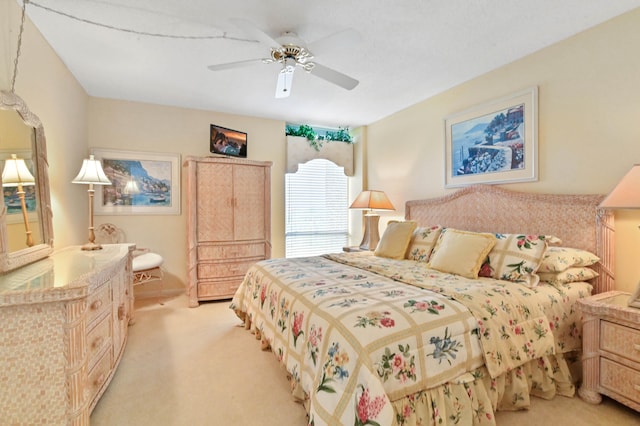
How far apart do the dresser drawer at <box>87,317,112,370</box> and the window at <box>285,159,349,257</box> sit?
3.00 meters

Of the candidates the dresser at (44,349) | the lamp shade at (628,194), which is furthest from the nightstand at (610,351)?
the dresser at (44,349)

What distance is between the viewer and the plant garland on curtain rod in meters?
4.88

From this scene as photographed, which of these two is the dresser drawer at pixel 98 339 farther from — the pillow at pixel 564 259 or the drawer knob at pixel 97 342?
the pillow at pixel 564 259

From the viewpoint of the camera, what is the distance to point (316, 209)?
5.10 m

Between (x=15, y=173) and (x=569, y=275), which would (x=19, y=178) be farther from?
(x=569, y=275)

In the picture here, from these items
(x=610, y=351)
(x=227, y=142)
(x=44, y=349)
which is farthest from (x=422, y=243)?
(x=227, y=142)

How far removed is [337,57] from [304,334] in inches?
93.5

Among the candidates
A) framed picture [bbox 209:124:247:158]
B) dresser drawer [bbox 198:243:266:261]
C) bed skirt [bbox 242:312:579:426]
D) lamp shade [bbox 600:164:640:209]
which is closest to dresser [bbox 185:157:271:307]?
dresser drawer [bbox 198:243:266:261]

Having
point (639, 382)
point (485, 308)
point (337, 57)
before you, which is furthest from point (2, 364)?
point (639, 382)

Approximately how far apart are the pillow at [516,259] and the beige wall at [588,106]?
53 centimetres

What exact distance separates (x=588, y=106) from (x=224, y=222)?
382cm

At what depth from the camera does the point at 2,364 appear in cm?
133

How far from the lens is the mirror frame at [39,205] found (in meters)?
1.61

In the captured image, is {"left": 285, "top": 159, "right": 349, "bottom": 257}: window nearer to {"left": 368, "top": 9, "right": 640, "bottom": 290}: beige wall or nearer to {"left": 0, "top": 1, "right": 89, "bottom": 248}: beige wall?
{"left": 368, "top": 9, "right": 640, "bottom": 290}: beige wall
